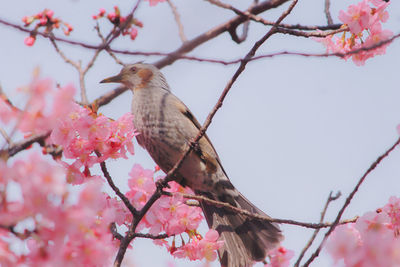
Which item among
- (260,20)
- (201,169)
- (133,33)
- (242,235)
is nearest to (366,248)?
(260,20)

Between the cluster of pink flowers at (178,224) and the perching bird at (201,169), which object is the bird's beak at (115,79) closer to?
the perching bird at (201,169)

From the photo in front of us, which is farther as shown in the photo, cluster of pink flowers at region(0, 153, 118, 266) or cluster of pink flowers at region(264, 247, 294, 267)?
cluster of pink flowers at region(264, 247, 294, 267)

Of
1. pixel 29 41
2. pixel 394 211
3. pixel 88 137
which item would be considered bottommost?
pixel 394 211

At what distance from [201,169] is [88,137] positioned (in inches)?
62.4

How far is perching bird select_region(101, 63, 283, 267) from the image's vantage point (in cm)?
393

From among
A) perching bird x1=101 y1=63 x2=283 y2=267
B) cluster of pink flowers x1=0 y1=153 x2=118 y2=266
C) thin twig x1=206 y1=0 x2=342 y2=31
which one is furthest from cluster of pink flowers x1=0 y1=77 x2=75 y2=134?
perching bird x1=101 y1=63 x2=283 y2=267

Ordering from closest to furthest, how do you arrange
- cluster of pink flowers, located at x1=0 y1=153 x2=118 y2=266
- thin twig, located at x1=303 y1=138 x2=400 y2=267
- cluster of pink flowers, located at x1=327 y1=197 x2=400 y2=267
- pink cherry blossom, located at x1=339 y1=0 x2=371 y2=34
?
cluster of pink flowers, located at x1=0 y1=153 x2=118 y2=266 → cluster of pink flowers, located at x1=327 y1=197 x2=400 y2=267 → thin twig, located at x1=303 y1=138 x2=400 y2=267 → pink cherry blossom, located at x1=339 y1=0 x2=371 y2=34

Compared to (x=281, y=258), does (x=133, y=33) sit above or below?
above

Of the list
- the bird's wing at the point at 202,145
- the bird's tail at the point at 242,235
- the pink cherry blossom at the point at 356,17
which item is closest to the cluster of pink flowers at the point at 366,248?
the pink cherry blossom at the point at 356,17

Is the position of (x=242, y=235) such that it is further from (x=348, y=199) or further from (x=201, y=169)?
(x=348, y=199)

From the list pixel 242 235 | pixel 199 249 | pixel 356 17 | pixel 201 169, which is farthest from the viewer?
pixel 201 169

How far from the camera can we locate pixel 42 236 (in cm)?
147

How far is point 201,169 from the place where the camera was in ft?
14.6

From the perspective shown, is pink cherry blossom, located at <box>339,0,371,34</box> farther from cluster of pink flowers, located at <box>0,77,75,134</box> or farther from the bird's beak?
the bird's beak
